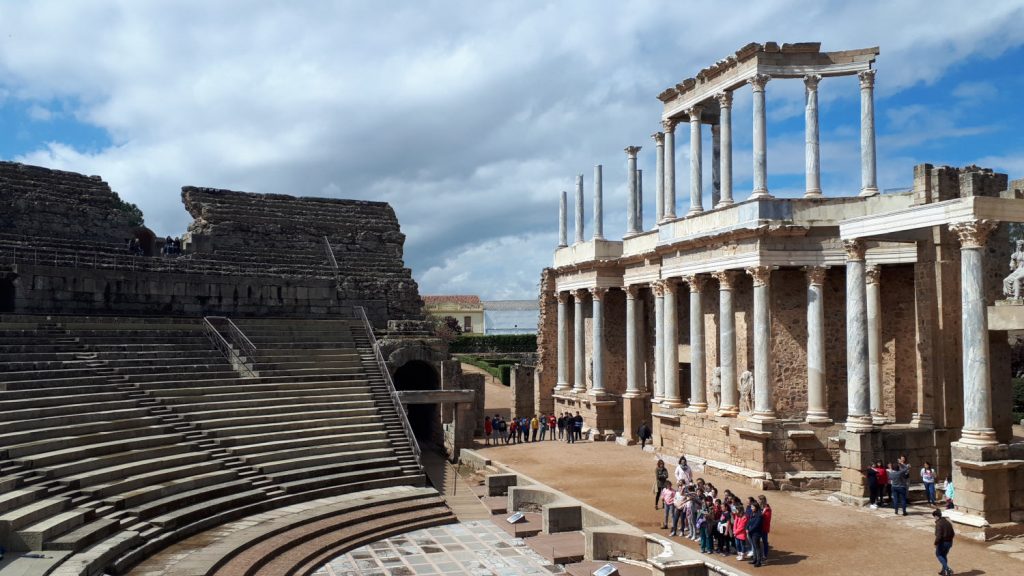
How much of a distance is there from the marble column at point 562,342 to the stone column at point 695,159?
946 cm

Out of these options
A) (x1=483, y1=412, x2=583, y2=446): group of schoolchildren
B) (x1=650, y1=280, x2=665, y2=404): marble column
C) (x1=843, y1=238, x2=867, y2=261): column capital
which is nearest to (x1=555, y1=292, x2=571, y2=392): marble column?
(x1=483, y1=412, x2=583, y2=446): group of schoolchildren

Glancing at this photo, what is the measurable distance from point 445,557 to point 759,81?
13519 millimetres

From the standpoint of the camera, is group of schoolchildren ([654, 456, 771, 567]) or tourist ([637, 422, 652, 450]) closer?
group of schoolchildren ([654, 456, 771, 567])

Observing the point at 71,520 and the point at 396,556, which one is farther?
the point at 396,556

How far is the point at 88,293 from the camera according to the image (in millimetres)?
23688

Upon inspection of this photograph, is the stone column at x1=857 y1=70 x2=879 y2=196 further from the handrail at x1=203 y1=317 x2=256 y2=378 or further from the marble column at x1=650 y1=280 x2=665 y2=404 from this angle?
the handrail at x1=203 y1=317 x2=256 y2=378

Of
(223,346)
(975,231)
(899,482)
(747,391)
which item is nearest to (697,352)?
(747,391)

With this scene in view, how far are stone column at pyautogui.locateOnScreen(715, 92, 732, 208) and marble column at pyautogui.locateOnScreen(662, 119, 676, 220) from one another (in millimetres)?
2403

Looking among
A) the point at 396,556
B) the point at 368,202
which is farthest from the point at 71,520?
the point at 368,202

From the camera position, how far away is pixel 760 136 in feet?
68.0

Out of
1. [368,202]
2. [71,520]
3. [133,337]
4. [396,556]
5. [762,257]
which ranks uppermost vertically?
[368,202]

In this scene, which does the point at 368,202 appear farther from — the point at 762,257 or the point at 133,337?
the point at 762,257

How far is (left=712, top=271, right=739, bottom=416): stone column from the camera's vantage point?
68.6ft

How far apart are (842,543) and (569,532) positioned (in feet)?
15.6
